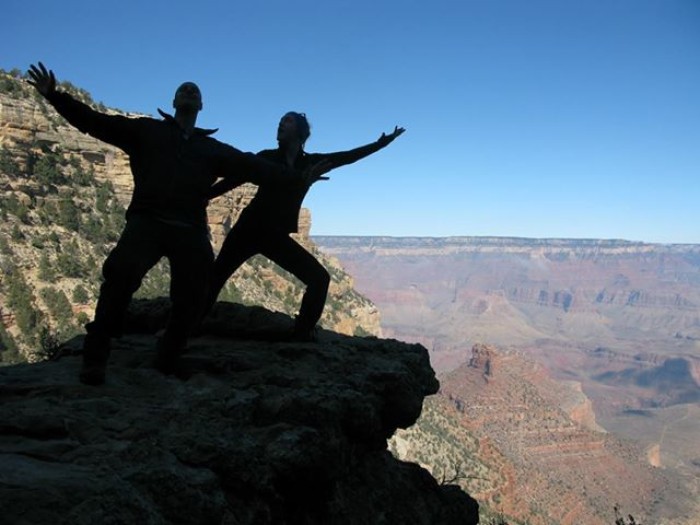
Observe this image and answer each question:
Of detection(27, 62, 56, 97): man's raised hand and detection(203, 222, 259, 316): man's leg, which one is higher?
detection(27, 62, 56, 97): man's raised hand

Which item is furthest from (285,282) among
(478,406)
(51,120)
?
(478,406)

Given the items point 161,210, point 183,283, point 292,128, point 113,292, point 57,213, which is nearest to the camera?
point 113,292

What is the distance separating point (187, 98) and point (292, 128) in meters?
1.39

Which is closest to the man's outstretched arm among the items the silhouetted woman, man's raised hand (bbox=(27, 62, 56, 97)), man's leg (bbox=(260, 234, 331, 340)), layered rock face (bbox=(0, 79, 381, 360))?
man's raised hand (bbox=(27, 62, 56, 97))

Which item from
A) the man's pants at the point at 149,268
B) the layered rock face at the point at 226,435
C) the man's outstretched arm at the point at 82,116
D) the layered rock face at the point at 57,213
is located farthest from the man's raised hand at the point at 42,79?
the layered rock face at the point at 57,213

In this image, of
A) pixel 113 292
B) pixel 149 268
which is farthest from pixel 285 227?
pixel 113 292

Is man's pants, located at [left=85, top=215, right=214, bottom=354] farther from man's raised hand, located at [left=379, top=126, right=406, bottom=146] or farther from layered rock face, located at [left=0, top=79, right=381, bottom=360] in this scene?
layered rock face, located at [left=0, top=79, right=381, bottom=360]

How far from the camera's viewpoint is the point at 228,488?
4.09 metres

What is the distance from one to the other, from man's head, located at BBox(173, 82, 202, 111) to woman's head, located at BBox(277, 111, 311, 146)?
1.24 metres

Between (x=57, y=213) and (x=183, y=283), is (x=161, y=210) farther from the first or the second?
(x=57, y=213)

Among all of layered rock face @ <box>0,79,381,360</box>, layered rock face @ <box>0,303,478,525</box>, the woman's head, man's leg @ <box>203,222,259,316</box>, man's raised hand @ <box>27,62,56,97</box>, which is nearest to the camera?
layered rock face @ <box>0,303,478,525</box>

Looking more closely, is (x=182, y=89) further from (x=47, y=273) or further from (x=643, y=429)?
(x=643, y=429)

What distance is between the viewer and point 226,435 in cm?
433

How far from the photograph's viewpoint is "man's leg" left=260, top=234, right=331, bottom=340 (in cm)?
669
